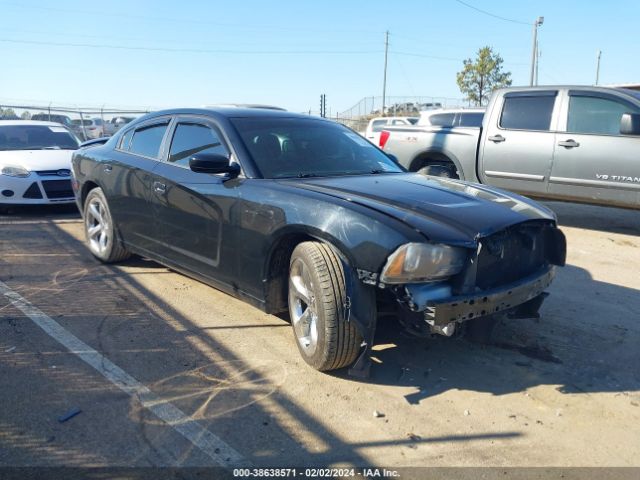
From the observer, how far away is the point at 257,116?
4625mm

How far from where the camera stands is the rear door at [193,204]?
4102mm

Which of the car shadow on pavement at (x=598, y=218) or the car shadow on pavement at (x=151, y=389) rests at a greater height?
the car shadow on pavement at (x=598, y=218)

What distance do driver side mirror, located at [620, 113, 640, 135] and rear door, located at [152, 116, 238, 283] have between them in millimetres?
5239

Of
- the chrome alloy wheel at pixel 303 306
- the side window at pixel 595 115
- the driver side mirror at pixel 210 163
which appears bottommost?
the chrome alloy wheel at pixel 303 306

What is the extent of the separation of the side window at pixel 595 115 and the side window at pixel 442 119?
6615 millimetres

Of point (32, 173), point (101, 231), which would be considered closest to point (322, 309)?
point (101, 231)

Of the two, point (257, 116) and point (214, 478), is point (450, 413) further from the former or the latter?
point (257, 116)

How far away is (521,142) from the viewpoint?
313 inches

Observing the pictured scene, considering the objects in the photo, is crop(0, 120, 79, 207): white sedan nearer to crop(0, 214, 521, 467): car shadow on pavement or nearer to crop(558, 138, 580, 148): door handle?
crop(0, 214, 521, 467): car shadow on pavement

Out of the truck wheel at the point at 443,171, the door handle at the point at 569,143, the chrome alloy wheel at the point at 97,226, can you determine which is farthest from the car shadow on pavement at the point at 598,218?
the chrome alloy wheel at the point at 97,226

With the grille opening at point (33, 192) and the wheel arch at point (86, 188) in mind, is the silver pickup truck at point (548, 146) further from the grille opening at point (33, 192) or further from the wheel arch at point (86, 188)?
the grille opening at point (33, 192)

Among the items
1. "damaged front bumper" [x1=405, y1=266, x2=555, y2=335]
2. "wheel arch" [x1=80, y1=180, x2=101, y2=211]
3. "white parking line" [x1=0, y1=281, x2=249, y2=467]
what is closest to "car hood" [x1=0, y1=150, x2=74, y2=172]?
"wheel arch" [x1=80, y1=180, x2=101, y2=211]

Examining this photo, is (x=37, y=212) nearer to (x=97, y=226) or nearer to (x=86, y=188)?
(x=86, y=188)

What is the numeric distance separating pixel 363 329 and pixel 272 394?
64 centimetres
